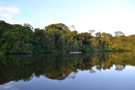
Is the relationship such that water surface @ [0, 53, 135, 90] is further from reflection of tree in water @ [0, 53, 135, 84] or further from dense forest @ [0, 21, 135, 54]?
dense forest @ [0, 21, 135, 54]

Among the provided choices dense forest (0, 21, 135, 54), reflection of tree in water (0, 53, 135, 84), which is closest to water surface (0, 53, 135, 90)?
reflection of tree in water (0, 53, 135, 84)

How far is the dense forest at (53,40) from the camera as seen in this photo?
3422cm

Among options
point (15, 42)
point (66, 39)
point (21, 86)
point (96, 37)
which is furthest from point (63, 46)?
point (21, 86)

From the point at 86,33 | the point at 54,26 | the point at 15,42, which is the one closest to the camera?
the point at 15,42

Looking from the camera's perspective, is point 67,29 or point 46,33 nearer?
point 46,33

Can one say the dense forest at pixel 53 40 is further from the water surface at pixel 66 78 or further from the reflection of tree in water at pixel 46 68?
the water surface at pixel 66 78

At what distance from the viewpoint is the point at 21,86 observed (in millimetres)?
6633

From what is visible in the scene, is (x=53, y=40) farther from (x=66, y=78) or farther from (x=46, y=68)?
(x=66, y=78)

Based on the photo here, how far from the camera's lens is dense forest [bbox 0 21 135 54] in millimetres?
34219

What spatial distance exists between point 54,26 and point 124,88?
49591mm

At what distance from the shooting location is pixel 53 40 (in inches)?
1825

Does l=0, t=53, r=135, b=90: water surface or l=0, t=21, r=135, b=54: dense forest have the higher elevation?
l=0, t=21, r=135, b=54: dense forest

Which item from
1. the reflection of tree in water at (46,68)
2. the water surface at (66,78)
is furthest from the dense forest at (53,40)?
the water surface at (66,78)

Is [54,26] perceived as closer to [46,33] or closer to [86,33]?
[46,33]
